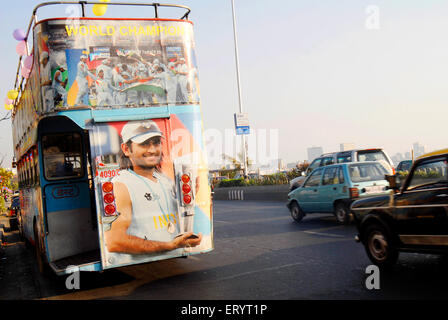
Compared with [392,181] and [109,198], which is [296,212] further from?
[109,198]

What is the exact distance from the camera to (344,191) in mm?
13086

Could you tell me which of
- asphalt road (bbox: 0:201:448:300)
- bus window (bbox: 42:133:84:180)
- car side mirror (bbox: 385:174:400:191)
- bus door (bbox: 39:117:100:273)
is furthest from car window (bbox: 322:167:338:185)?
bus window (bbox: 42:133:84:180)

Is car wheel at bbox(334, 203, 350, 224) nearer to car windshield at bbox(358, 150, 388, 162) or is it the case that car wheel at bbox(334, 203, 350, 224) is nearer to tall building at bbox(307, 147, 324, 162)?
car windshield at bbox(358, 150, 388, 162)

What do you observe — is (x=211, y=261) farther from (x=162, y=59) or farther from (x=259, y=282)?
(x=162, y=59)

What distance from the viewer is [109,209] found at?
7297 mm

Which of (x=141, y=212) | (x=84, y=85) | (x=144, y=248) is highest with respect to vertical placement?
(x=84, y=85)

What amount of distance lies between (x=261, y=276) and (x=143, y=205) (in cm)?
218

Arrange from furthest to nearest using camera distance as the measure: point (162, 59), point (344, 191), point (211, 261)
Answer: point (344, 191) → point (211, 261) → point (162, 59)

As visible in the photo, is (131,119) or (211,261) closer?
(131,119)

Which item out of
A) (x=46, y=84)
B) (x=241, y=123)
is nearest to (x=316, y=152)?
(x=241, y=123)

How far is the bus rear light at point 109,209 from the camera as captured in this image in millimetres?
7270

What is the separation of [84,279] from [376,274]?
201 inches
